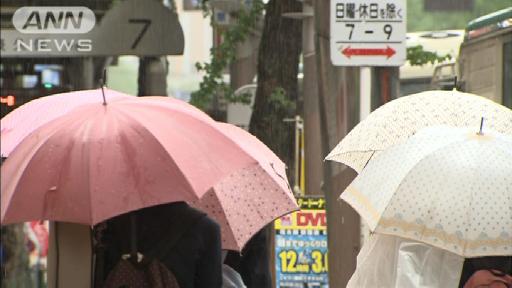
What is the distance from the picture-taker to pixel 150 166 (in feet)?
15.5

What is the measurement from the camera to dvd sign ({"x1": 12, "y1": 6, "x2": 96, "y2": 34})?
42.2ft

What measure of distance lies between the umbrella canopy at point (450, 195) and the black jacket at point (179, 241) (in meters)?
0.86

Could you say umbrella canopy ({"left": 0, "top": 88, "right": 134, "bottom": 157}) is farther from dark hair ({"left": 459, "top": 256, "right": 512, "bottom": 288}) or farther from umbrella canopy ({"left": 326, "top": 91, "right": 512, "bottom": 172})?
dark hair ({"left": 459, "top": 256, "right": 512, "bottom": 288})

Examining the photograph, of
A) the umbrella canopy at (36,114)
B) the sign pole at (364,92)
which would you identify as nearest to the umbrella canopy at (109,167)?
the umbrella canopy at (36,114)

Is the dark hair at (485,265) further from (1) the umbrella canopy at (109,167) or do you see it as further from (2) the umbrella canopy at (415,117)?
(1) the umbrella canopy at (109,167)

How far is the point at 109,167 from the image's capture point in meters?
4.74

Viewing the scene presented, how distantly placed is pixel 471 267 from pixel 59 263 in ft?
6.21

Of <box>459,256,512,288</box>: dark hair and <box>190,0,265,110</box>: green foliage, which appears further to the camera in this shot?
<box>190,0,265,110</box>: green foliage

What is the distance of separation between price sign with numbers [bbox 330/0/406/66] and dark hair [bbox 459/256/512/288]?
12.4ft

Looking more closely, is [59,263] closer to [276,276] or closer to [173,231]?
[173,231]

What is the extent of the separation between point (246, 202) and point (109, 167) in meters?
1.33

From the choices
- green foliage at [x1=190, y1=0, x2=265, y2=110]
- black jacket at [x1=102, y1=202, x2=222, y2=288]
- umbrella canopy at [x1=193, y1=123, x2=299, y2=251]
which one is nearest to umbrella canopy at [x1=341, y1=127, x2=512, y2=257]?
umbrella canopy at [x1=193, y1=123, x2=299, y2=251]

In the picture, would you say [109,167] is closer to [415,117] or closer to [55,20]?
[415,117]

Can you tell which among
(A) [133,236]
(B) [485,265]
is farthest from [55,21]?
(A) [133,236]
